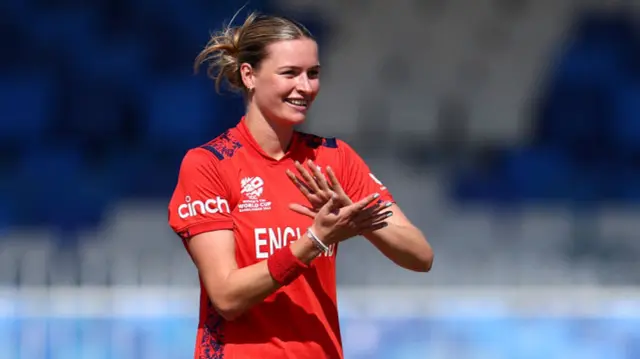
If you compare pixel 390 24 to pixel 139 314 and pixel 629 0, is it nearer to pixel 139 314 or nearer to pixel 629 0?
pixel 629 0

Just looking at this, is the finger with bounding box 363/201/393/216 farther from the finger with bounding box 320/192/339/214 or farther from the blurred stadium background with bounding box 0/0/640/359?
the blurred stadium background with bounding box 0/0/640/359

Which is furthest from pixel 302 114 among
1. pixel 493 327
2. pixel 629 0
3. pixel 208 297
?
pixel 629 0

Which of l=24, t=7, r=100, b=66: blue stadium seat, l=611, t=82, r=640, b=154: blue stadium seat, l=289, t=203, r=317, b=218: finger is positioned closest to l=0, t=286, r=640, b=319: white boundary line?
l=611, t=82, r=640, b=154: blue stadium seat

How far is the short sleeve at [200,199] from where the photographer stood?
2.55 metres

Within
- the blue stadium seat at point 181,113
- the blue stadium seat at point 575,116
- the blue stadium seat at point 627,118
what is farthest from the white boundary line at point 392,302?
the blue stadium seat at point 627,118

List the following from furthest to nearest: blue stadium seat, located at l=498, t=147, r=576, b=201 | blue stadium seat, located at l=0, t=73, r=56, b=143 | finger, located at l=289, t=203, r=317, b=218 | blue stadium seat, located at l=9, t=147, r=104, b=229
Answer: blue stadium seat, located at l=0, t=73, r=56, b=143
blue stadium seat, located at l=498, t=147, r=576, b=201
blue stadium seat, located at l=9, t=147, r=104, b=229
finger, located at l=289, t=203, r=317, b=218

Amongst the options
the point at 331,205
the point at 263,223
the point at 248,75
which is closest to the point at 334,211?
the point at 331,205

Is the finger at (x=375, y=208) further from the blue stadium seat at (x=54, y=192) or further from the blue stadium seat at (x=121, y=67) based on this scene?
the blue stadium seat at (x=121, y=67)

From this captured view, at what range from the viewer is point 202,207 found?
2557mm

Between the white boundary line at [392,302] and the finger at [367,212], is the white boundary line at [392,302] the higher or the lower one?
the higher one

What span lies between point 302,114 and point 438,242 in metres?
6.46

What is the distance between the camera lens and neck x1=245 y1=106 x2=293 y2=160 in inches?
106

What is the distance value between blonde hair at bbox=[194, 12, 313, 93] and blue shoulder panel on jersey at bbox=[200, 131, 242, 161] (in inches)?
5.6

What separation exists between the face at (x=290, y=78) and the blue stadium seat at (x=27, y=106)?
24.5 feet
